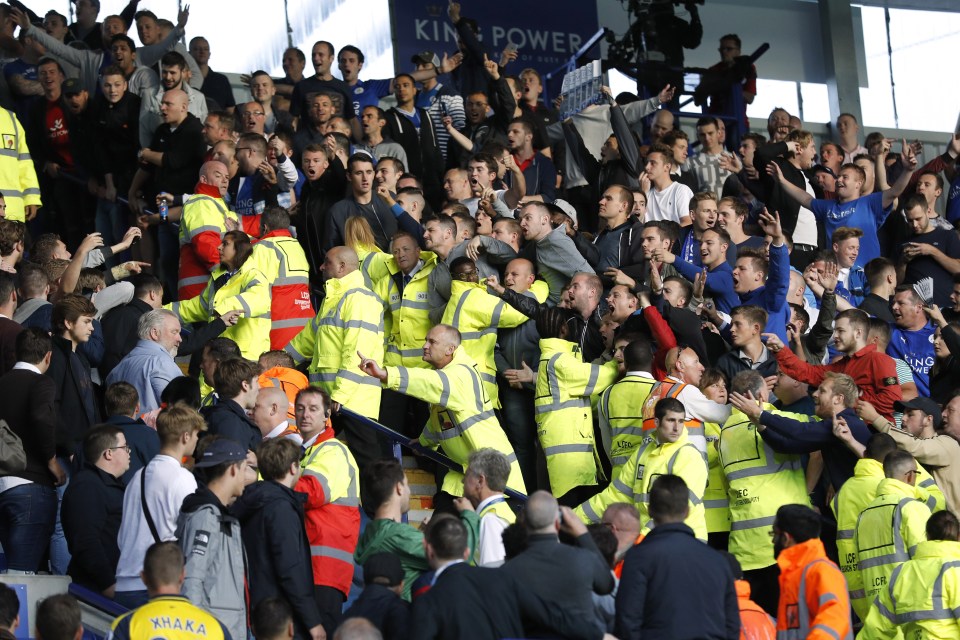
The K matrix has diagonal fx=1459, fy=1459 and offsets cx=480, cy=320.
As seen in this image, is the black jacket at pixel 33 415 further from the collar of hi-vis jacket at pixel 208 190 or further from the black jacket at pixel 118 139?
the black jacket at pixel 118 139

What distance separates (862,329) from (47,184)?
8.82 m

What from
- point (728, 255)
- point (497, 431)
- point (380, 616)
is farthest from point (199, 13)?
point (380, 616)

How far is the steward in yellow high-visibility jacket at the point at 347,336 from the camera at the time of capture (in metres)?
10.2

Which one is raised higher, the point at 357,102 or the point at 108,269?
the point at 357,102

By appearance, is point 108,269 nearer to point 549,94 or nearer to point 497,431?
point 497,431

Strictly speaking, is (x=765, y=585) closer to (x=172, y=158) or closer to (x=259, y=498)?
(x=259, y=498)

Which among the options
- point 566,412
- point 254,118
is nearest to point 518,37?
point 254,118

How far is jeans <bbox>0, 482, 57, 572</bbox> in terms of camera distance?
8203 mm

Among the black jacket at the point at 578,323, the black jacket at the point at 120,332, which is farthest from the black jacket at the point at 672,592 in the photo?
the black jacket at the point at 120,332

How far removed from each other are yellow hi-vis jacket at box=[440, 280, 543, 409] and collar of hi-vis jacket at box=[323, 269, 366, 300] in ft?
2.20

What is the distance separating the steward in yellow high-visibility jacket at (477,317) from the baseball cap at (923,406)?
2.73 metres

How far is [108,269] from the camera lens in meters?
13.9

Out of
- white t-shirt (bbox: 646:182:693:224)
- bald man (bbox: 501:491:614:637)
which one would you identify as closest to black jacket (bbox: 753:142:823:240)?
white t-shirt (bbox: 646:182:693:224)

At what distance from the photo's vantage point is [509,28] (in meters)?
20.4
